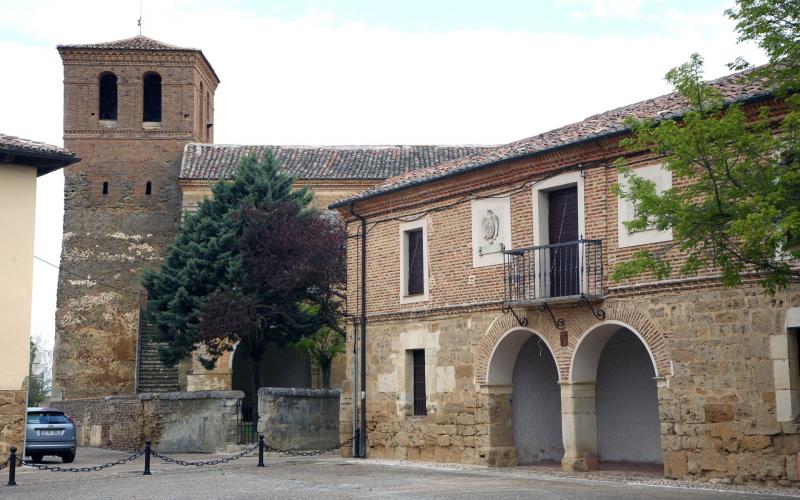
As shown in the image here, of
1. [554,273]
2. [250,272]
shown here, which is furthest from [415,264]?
[250,272]

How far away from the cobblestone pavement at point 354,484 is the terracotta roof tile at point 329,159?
70.0 ft

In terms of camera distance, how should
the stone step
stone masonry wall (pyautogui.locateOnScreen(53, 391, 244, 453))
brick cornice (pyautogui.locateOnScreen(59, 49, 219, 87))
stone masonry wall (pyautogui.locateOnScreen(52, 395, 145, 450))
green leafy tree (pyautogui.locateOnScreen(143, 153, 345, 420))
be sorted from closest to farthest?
stone masonry wall (pyautogui.locateOnScreen(53, 391, 244, 453))
stone masonry wall (pyautogui.locateOnScreen(52, 395, 145, 450))
green leafy tree (pyautogui.locateOnScreen(143, 153, 345, 420))
the stone step
brick cornice (pyautogui.locateOnScreen(59, 49, 219, 87))

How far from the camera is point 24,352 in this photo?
1986 centimetres

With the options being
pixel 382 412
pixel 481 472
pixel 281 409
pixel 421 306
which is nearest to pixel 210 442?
pixel 281 409

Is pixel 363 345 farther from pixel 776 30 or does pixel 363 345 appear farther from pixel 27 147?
pixel 776 30

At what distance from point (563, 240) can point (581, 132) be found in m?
1.89

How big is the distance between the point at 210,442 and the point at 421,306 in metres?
6.92

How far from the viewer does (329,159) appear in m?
43.1

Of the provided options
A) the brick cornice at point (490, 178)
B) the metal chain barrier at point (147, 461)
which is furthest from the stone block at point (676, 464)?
the metal chain barrier at point (147, 461)

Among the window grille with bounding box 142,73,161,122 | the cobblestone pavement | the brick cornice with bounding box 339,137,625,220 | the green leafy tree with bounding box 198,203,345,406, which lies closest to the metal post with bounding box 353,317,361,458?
the cobblestone pavement

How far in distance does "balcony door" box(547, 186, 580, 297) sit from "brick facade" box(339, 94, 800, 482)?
1.04ft

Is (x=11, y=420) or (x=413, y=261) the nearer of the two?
(x=11, y=420)

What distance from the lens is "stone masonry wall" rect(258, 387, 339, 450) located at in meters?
25.0

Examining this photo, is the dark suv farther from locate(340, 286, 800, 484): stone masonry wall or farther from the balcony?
the balcony
